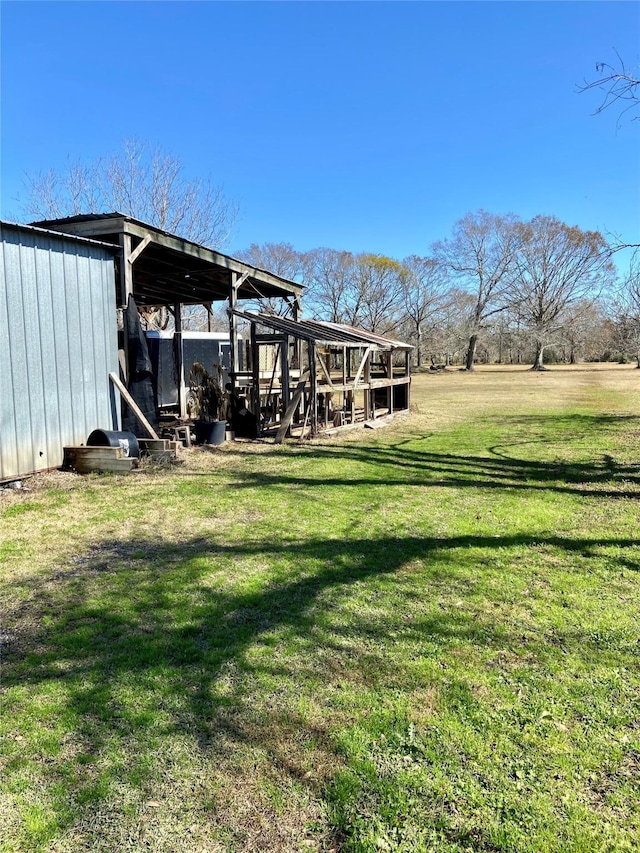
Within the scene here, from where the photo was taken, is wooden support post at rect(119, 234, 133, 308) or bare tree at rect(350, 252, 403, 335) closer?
wooden support post at rect(119, 234, 133, 308)

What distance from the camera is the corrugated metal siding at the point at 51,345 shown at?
259 inches

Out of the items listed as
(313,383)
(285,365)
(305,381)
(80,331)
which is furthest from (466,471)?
(80,331)

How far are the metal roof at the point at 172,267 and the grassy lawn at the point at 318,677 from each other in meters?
4.48

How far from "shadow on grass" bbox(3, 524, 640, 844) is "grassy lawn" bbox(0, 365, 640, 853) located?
16 millimetres

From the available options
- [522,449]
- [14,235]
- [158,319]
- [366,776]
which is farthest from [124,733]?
[158,319]

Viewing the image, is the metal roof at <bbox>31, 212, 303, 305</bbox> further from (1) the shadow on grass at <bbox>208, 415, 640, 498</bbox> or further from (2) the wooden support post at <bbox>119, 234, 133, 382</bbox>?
(1) the shadow on grass at <bbox>208, 415, 640, 498</bbox>

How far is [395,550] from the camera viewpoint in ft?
15.4

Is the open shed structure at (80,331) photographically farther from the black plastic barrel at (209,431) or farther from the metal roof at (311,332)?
the black plastic barrel at (209,431)

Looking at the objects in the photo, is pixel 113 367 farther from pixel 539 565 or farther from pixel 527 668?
pixel 527 668

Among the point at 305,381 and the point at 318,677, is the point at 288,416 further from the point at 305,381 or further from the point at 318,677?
the point at 318,677

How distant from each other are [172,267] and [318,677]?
32.7 feet

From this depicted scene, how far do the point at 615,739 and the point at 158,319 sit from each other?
2661 centimetres

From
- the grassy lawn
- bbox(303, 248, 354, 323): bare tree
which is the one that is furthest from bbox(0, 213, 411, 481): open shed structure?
bbox(303, 248, 354, 323): bare tree

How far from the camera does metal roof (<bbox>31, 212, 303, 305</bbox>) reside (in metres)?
8.28
